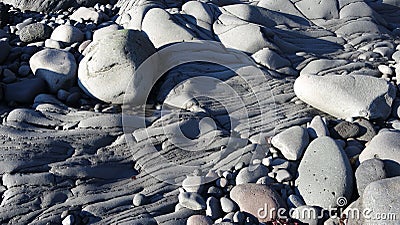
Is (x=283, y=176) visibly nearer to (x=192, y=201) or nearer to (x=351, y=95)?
(x=192, y=201)

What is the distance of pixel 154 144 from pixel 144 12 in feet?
6.87

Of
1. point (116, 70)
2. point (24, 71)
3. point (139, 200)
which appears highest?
point (116, 70)

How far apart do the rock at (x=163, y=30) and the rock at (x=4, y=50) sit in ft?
4.86

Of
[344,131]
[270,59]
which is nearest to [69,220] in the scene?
[344,131]

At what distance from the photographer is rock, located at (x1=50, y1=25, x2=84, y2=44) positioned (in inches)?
209

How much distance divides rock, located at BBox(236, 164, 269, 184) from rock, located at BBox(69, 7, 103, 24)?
10.4ft

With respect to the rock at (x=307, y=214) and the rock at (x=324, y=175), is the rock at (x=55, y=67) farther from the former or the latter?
the rock at (x=307, y=214)

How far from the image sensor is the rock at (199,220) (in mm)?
3273

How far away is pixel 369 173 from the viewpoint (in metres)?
3.42

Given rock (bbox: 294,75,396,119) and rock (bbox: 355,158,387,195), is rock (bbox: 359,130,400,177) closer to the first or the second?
rock (bbox: 355,158,387,195)

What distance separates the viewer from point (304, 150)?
3760mm

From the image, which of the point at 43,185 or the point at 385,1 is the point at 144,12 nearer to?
the point at 43,185


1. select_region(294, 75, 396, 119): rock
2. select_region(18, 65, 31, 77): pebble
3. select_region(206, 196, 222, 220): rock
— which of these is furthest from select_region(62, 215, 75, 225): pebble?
select_region(294, 75, 396, 119): rock

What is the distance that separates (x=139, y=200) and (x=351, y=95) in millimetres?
2110
